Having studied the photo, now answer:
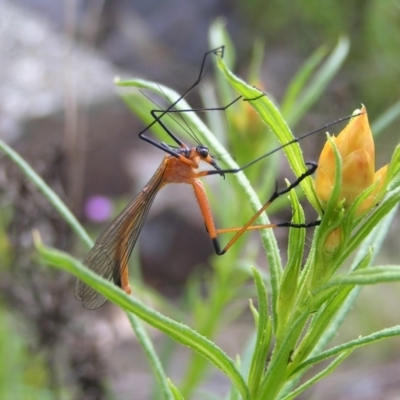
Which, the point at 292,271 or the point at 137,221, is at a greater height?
the point at 137,221

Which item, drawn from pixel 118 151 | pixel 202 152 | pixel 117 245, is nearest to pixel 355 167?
pixel 202 152

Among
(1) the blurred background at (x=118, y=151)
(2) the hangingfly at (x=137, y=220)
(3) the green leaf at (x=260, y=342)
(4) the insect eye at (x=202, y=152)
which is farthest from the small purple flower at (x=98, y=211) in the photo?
(3) the green leaf at (x=260, y=342)

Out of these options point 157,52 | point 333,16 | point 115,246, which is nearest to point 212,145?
point 115,246

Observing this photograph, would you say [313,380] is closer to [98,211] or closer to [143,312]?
[143,312]

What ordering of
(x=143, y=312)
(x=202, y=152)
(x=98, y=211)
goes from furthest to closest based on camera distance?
(x=98, y=211)
(x=202, y=152)
(x=143, y=312)

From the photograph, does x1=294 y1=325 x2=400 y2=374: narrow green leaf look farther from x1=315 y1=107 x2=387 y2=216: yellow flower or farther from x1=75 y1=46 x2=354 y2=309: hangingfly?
x1=75 y1=46 x2=354 y2=309: hangingfly

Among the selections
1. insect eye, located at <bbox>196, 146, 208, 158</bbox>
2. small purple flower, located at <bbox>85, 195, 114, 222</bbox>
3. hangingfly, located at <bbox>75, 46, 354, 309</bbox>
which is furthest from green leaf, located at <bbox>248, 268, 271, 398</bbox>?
small purple flower, located at <bbox>85, 195, 114, 222</bbox>
